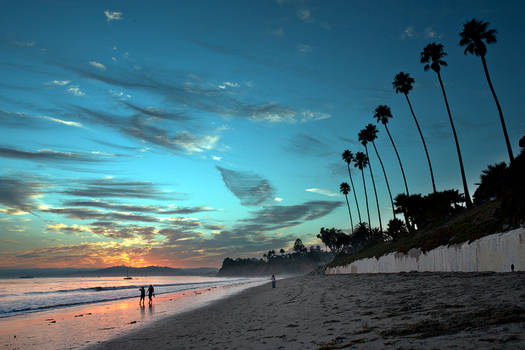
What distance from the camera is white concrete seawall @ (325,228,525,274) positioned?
1697 cm

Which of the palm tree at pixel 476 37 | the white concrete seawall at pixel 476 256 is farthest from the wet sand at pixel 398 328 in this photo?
the palm tree at pixel 476 37

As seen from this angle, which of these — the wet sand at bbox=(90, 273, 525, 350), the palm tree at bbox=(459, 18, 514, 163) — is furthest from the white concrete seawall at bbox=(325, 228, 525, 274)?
the palm tree at bbox=(459, 18, 514, 163)

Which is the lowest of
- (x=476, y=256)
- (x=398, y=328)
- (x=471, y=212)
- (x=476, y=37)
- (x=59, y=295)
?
(x=59, y=295)

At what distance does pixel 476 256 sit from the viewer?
2030 cm

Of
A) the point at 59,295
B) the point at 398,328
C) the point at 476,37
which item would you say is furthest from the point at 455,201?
the point at 59,295

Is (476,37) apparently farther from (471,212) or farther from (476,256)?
(476,256)

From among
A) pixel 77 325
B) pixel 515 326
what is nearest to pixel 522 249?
pixel 515 326

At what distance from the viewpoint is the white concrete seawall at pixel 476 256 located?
17.0m

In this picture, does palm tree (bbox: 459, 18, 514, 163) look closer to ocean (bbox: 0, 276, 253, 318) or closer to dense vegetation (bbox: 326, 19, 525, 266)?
dense vegetation (bbox: 326, 19, 525, 266)

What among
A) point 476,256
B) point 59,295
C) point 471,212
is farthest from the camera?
point 59,295

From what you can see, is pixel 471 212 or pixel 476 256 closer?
pixel 476 256

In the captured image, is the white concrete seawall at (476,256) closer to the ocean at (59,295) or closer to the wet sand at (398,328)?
the wet sand at (398,328)

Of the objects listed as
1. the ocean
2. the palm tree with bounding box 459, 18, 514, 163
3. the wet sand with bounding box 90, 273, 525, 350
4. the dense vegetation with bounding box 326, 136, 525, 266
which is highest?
the palm tree with bounding box 459, 18, 514, 163

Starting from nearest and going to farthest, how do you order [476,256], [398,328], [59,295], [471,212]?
[398,328] < [476,256] < [471,212] < [59,295]
